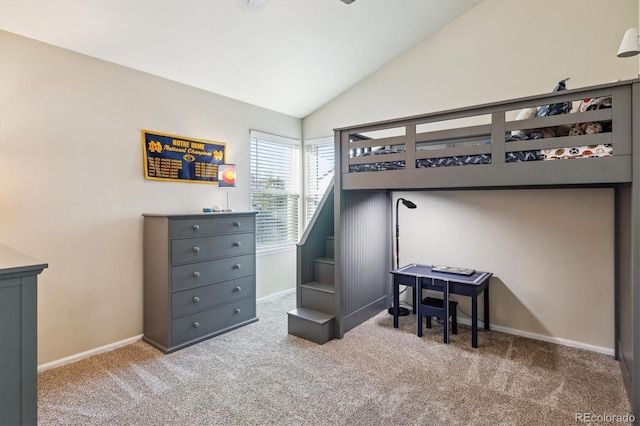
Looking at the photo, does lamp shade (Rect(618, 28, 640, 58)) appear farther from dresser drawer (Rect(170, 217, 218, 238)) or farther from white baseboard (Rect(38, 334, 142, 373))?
white baseboard (Rect(38, 334, 142, 373))

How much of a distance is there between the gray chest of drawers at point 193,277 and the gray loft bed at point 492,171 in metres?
0.78

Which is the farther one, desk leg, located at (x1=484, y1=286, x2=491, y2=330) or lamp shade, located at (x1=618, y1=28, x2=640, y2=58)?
desk leg, located at (x1=484, y1=286, x2=491, y2=330)

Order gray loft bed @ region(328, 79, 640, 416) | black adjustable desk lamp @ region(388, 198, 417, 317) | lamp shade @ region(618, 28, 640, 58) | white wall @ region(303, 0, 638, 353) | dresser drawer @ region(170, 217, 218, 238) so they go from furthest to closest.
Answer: black adjustable desk lamp @ region(388, 198, 417, 317) → dresser drawer @ region(170, 217, 218, 238) → white wall @ region(303, 0, 638, 353) → lamp shade @ region(618, 28, 640, 58) → gray loft bed @ region(328, 79, 640, 416)

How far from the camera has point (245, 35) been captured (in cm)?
293

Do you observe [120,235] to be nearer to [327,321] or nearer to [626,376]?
[327,321]

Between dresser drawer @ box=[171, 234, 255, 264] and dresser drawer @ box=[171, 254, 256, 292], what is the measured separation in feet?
0.19

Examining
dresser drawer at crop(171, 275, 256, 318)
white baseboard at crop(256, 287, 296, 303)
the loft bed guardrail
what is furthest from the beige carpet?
the loft bed guardrail

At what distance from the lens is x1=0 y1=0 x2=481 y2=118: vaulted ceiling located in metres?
2.35

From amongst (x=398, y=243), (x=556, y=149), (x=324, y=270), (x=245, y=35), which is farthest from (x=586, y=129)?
(x=245, y=35)

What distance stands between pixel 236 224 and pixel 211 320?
0.95 metres

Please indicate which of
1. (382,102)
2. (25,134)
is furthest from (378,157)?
(25,134)

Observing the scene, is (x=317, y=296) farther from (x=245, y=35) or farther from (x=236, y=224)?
(x=245, y=35)

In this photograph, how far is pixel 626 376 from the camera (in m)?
2.16

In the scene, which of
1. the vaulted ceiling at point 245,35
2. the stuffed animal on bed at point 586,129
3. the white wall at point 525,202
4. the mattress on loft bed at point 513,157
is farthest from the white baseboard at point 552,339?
the vaulted ceiling at point 245,35
